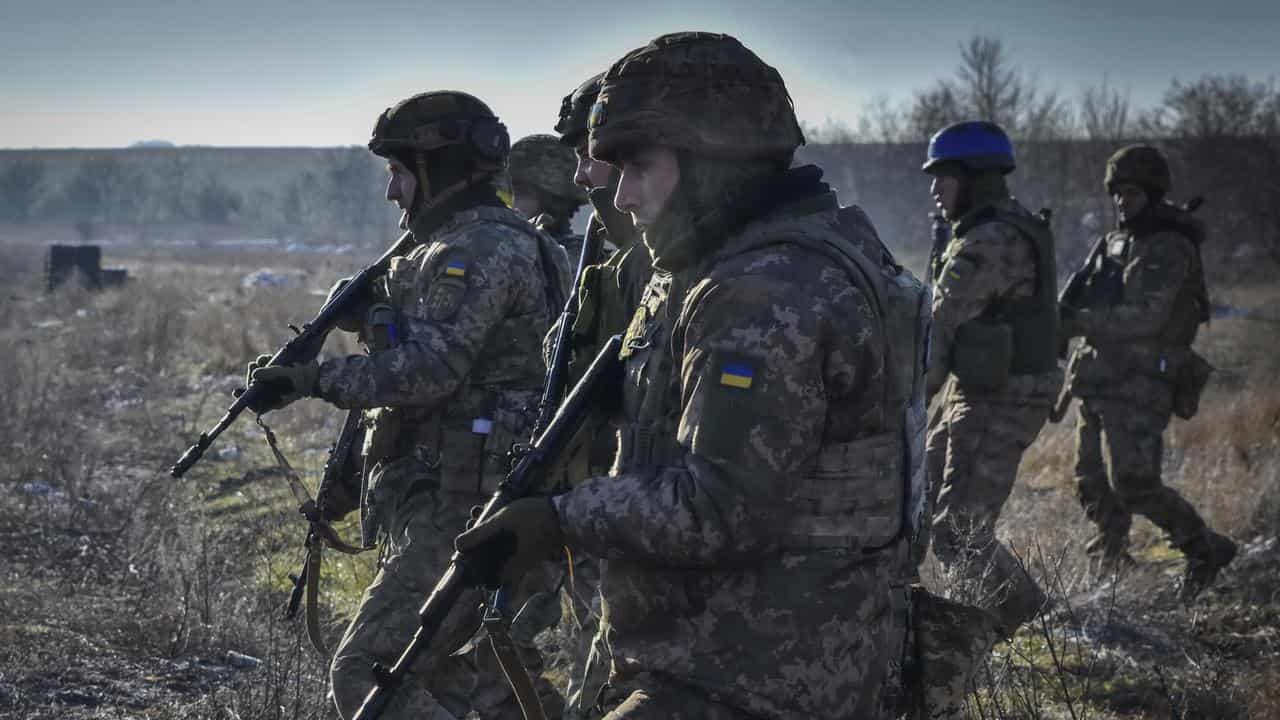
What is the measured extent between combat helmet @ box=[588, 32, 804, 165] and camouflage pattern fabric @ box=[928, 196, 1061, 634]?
3.40 metres

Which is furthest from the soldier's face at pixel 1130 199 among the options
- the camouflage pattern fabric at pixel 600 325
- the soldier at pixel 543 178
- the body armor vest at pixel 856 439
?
the body armor vest at pixel 856 439

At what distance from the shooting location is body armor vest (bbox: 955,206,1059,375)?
557 centimetres

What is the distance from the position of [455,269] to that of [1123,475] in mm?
4961

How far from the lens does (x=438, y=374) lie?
355 cm

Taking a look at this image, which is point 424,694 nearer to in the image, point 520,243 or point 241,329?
point 520,243

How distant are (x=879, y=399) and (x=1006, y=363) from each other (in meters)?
3.56

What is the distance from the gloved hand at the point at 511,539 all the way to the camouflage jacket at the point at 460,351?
138cm

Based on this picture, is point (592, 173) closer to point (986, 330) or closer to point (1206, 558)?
point (986, 330)

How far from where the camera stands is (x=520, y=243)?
383 cm

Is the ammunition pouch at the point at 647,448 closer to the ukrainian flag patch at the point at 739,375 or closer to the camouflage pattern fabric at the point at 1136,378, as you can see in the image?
the ukrainian flag patch at the point at 739,375

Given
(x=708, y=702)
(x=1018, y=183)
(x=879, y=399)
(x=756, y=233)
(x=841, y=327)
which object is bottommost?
(x=708, y=702)

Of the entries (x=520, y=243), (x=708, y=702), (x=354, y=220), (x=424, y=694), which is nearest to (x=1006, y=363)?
(x=520, y=243)

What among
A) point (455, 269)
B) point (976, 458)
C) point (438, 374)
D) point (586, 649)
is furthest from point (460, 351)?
point (976, 458)

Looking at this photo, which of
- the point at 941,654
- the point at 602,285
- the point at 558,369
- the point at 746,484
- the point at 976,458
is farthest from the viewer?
the point at 976,458
